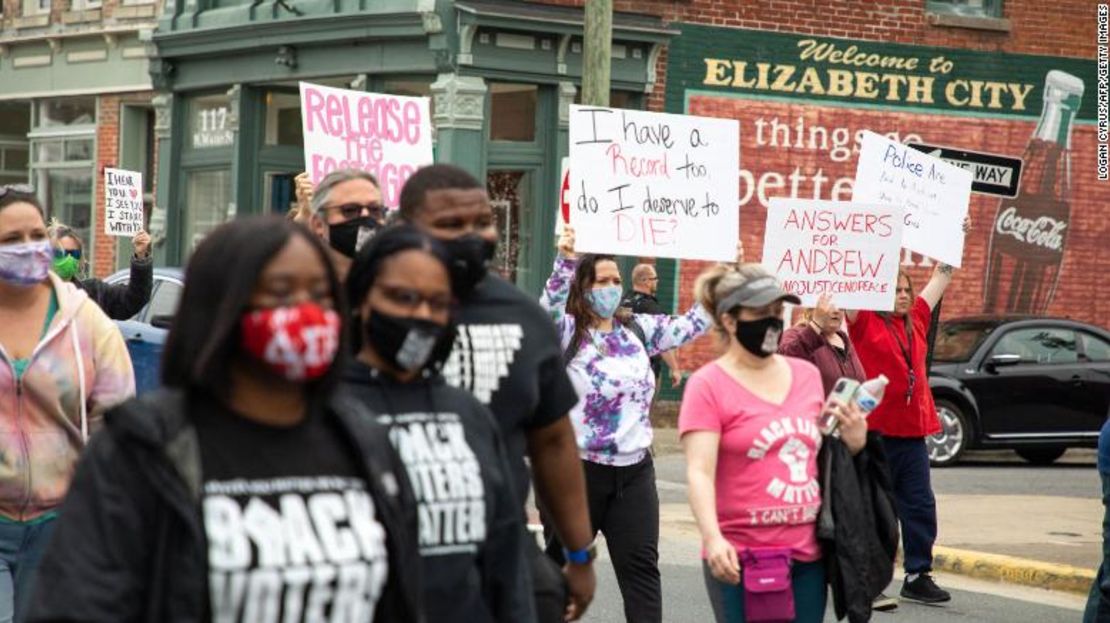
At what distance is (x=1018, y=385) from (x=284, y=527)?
16676 mm

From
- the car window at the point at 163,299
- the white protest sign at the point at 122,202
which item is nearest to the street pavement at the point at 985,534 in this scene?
the car window at the point at 163,299

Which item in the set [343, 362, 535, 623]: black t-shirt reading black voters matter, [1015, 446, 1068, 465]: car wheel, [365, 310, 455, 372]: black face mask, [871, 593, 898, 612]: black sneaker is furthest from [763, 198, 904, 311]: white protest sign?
[1015, 446, 1068, 465]: car wheel

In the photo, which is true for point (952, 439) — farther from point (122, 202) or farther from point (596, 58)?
point (122, 202)

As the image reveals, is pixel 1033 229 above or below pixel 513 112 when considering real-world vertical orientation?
below

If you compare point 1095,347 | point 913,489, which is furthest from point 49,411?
point 1095,347

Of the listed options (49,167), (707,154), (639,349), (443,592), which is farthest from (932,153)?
(49,167)

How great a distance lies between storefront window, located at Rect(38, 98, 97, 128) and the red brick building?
9044mm

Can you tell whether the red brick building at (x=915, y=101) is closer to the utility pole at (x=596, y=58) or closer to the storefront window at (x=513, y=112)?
the storefront window at (x=513, y=112)

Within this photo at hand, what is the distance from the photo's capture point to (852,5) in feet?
80.6

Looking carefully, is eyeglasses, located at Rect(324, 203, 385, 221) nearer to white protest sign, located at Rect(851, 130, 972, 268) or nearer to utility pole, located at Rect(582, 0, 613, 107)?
white protest sign, located at Rect(851, 130, 972, 268)

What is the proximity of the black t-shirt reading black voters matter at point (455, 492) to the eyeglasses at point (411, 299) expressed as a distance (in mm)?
202

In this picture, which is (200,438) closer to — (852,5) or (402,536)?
(402,536)

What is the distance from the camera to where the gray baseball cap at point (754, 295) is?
263 inches

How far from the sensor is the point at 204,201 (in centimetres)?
2661
